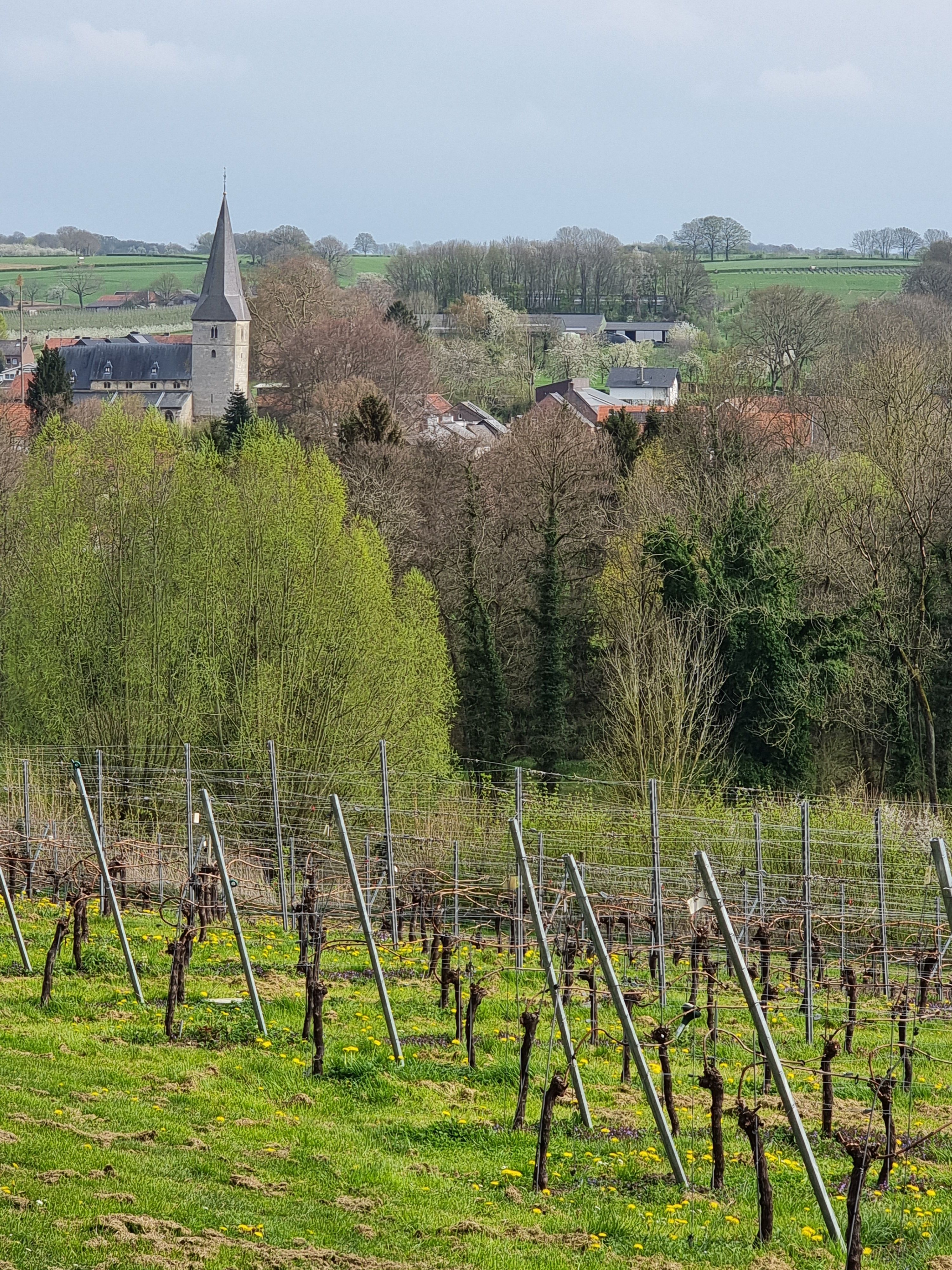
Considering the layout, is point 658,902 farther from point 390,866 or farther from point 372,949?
point 372,949

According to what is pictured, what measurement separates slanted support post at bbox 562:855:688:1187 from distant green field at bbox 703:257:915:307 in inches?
4527

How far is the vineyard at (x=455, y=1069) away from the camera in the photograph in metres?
8.77

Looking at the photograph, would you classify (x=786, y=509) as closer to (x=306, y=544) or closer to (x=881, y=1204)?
(x=306, y=544)

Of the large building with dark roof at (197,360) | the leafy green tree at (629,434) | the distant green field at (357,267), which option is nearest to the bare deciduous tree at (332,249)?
the distant green field at (357,267)

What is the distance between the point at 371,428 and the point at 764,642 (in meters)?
17.5

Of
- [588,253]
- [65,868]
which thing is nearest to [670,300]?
[588,253]

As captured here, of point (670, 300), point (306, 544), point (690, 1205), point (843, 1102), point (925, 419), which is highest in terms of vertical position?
point (670, 300)

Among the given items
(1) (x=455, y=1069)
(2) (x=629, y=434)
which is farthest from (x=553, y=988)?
(2) (x=629, y=434)

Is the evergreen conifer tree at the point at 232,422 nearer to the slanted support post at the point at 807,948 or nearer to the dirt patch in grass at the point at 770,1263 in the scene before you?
the slanted support post at the point at 807,948

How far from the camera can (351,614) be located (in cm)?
3225

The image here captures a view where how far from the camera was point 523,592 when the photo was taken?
146ft

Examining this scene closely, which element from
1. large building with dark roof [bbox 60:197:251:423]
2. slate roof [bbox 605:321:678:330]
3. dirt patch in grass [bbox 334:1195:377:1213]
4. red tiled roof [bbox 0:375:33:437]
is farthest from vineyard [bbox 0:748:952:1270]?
slate roof [bbox 605:321:678:330]

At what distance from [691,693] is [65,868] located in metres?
16.6

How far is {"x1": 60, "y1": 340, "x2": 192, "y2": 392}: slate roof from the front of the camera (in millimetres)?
104438
